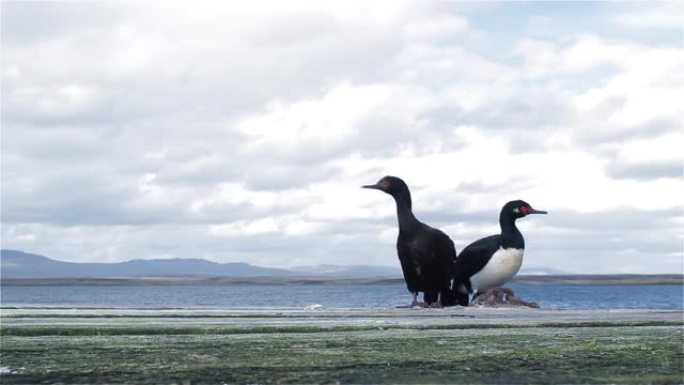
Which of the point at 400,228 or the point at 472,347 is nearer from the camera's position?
the point at 472,347

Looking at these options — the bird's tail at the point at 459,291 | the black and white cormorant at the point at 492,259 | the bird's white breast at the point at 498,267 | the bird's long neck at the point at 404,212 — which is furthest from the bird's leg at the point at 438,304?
the bird's long neck at the point at 404,212

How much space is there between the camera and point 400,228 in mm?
26266

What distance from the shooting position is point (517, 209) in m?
29.0

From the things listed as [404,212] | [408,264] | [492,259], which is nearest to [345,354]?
[408,264]

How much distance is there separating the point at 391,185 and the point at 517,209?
13.3 ft

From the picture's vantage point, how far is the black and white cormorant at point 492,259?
93.2ft

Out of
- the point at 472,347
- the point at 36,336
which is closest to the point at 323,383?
the point at 472,347

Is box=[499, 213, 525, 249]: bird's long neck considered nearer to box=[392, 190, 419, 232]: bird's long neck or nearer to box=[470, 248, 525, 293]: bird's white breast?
box=[470, 248, 525, 293]: bird's white breast

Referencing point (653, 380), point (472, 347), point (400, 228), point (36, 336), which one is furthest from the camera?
point (400, 228)

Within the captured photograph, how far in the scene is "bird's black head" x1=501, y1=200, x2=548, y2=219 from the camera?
28812 mm

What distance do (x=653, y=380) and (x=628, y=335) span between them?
6.23 meters

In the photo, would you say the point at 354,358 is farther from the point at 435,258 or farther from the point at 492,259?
the point at 492,259

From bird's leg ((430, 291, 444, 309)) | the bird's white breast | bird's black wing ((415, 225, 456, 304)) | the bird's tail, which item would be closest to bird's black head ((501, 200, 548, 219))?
the bird's white breast

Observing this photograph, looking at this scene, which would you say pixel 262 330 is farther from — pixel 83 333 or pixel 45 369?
pixel 45 369
